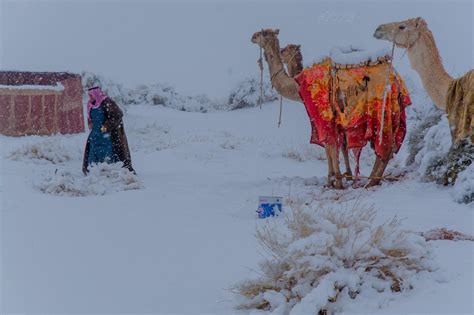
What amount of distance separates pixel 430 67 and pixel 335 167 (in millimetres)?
1824

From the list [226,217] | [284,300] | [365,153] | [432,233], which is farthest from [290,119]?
[284,300]

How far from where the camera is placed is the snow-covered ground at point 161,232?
3.41m

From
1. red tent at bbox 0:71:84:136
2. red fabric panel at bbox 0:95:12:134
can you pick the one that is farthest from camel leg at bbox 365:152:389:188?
red fabric panel at bbox 0:95:12:134

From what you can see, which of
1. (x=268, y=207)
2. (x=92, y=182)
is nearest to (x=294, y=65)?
(x=92, y=182)

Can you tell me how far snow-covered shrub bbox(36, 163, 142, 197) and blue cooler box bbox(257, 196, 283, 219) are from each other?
253cm

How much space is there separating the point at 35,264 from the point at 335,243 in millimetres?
2223

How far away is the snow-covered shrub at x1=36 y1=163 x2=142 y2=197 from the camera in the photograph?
24.8ft

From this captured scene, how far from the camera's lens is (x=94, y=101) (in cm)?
866

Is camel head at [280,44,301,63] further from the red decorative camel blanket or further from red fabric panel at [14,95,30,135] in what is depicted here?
red fabric panel at [14,95,30,135]

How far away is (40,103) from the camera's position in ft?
50.0

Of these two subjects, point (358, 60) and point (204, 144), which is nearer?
point (358, 60)

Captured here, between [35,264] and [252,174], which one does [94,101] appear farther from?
[35,264]

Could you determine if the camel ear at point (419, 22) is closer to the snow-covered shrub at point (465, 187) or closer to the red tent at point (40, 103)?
the snow-covered shrub at point (465, 187)

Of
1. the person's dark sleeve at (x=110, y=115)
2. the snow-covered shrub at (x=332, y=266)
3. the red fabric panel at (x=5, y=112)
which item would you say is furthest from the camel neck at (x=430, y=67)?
→ the red fabric panel at (x=5, y=112)
